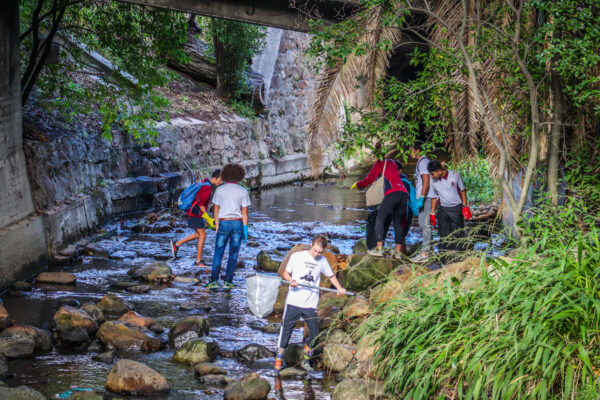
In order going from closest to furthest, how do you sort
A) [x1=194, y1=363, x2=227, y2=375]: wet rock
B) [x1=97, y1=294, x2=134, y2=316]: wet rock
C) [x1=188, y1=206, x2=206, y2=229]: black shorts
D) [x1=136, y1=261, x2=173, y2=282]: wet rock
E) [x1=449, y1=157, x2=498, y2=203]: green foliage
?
[x1=194, y1=363, x2=227, y2=375]: wet rock → [x1=97, y1=294, x2=134, y2=316]: wet rock → [x1=136, y1=261, x2=173, y2=282]: wet rock → [x1=188, y1=206, x2=206, y2=229]: black shorts → [x1=449, y1=157, x2=498, y2=203]: green foliage

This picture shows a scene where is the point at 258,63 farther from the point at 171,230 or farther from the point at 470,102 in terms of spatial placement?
the point at 470,102

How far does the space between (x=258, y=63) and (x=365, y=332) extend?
2079cm

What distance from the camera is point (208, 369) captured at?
269 inches

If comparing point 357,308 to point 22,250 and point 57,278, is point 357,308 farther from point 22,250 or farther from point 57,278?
point 22,250

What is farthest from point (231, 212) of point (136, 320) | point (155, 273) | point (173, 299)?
point (136, 320)

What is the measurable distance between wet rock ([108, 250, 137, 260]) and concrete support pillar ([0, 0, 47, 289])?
134 cm

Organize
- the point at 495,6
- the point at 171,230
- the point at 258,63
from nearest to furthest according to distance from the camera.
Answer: the point at 495,6
the point at 171,230
the point at 258,63

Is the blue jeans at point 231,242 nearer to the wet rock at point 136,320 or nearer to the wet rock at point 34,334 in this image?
the wet rock at point 136,320

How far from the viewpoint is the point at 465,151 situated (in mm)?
10320

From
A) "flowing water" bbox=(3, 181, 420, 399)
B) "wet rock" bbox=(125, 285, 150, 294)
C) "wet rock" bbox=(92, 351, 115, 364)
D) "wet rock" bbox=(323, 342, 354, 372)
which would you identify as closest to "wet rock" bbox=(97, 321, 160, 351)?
"flowing water" bbox=(3, 181, 420, 399)

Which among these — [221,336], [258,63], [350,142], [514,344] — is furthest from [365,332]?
[258,63]

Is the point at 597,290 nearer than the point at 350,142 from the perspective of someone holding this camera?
Yes

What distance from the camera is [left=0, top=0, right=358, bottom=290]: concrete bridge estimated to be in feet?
32.9

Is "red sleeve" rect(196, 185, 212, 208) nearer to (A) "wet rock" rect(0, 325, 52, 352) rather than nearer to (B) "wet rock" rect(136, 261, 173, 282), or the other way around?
(B) "wet rock" rect(136, 261, 173, 282)
